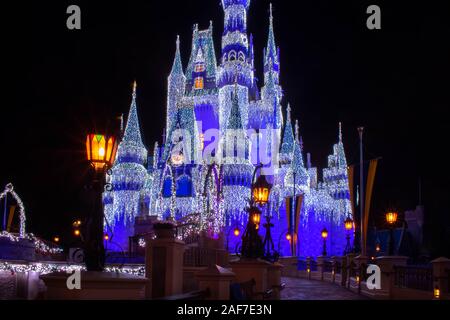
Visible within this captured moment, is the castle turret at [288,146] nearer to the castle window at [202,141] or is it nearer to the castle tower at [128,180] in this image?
the castle window at [202,141]

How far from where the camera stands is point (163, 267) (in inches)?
427

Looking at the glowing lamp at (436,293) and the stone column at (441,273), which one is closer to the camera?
the glowing lamp at (436,293)

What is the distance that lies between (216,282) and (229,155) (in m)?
42.5

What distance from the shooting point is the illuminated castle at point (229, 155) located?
50719mm

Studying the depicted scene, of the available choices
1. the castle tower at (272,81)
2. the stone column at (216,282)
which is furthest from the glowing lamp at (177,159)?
the stone column at (216,282)

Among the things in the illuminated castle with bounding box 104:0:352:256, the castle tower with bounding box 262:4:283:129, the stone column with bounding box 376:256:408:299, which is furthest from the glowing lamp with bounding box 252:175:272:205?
the castle tower with bounding box 262:4:283:129

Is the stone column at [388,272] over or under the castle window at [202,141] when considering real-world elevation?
under

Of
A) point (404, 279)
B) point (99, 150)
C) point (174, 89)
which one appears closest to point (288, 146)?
point (174, 89)

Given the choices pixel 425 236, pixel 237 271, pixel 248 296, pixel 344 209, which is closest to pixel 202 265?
pixel 237 271

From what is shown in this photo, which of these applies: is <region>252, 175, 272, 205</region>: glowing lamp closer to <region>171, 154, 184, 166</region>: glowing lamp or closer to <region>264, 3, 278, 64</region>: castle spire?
<region>171, 154, 184, 166</region>: glowing lamp

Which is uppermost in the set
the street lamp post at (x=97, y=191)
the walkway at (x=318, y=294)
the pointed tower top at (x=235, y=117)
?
the pointed tower top at (x=235, y=117)

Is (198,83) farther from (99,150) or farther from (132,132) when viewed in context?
(99,150)

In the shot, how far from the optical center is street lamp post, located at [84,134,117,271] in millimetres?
6867

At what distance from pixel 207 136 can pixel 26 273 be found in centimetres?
4161
